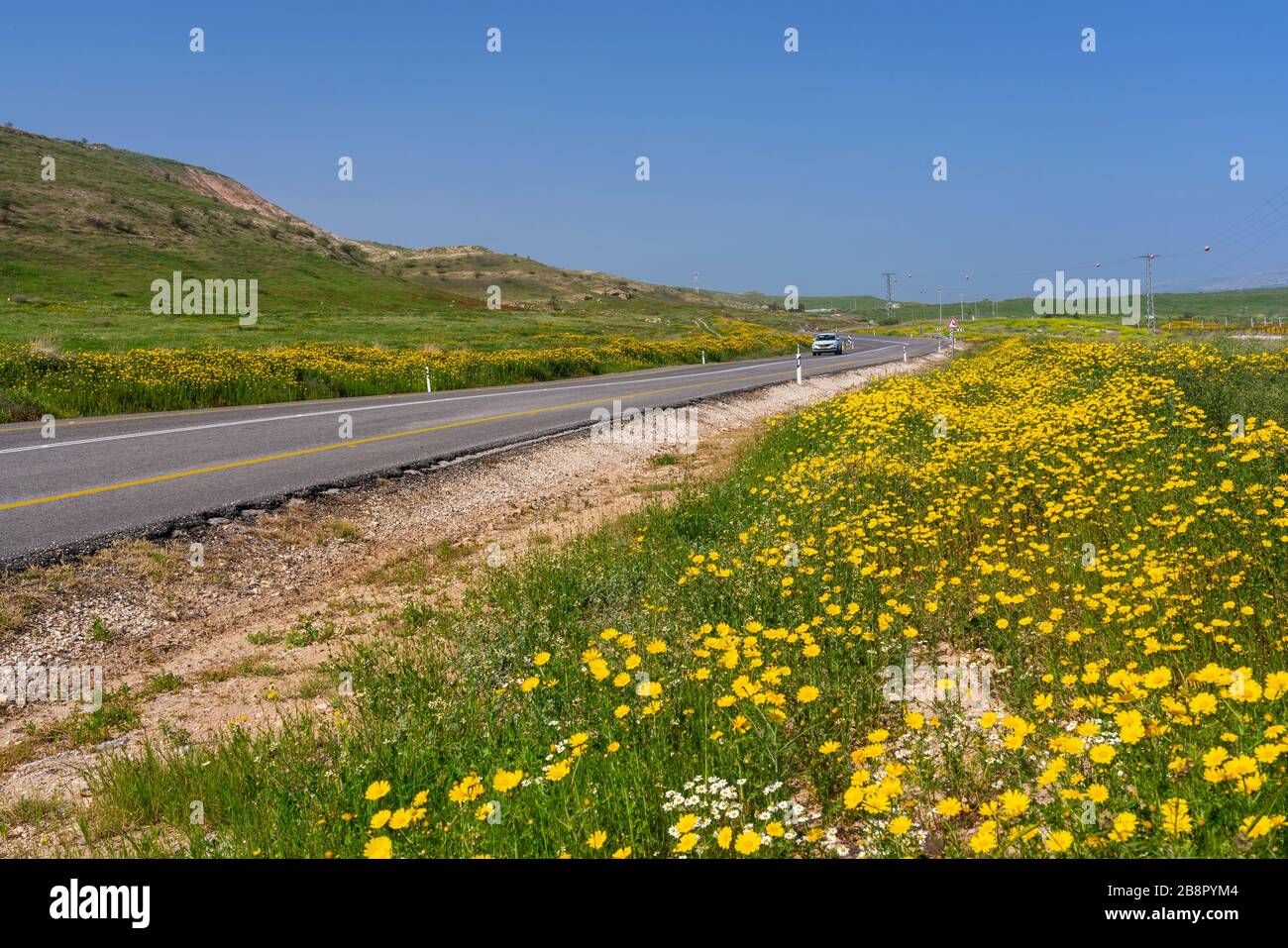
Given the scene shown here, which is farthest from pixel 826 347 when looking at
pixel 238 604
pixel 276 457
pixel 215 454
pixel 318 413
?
pixel 238 604

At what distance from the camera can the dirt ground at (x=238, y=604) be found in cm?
491

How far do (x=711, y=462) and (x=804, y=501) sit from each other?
5504 millimetres

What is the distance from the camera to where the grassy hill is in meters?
41.6

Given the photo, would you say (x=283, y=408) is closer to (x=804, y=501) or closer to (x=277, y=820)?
(x=804, y=501)

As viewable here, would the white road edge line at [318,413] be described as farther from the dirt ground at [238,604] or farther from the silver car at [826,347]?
the silver car at [826,347]

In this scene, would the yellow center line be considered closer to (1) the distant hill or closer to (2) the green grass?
(2) the green grass

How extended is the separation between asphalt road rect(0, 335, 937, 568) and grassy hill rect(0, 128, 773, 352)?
9.42m

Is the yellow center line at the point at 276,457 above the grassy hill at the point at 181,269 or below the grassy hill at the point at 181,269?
below

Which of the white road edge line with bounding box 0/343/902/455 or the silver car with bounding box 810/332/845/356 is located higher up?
the silver car with bounding box 810/332/845/356

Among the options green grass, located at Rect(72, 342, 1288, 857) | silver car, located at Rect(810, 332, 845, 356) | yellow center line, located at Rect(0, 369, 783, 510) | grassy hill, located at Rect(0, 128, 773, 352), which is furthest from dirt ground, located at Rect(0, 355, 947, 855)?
silver car, located at Rect(810, 332, 845, 356)

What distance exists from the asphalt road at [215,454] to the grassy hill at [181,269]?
9.42 metres

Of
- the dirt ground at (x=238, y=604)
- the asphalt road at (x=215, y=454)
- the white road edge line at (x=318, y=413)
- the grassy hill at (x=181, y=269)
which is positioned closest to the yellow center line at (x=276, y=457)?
the asphalt road at (x=215, y=454)

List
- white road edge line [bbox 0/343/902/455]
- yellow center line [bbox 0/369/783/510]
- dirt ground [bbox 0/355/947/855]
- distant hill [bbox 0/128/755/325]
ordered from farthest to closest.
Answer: distant hill [bbox 0/128/755/325], white road edge line [bbox 0/343/902/455], yellow center line [bbox 0/369/783/510], dirt ground [bbox 0/355/947/855]

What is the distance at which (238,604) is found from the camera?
7.27 m
